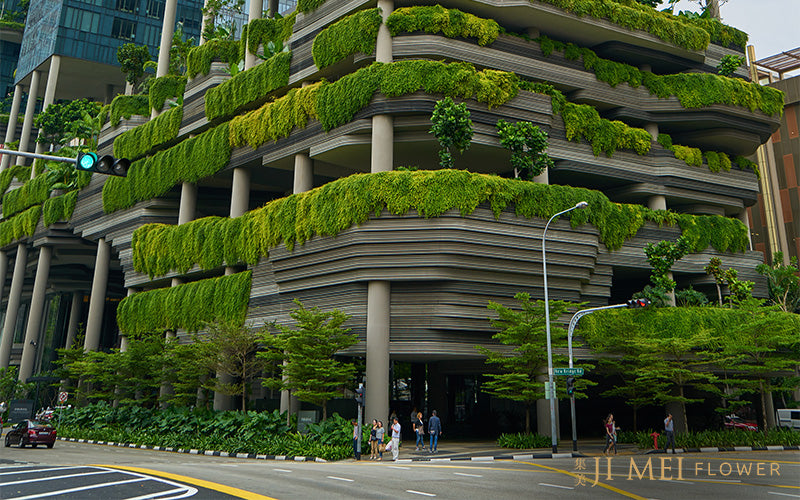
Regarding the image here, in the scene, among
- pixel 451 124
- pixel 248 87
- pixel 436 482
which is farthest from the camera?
pixel 248 87

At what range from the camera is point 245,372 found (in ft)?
118

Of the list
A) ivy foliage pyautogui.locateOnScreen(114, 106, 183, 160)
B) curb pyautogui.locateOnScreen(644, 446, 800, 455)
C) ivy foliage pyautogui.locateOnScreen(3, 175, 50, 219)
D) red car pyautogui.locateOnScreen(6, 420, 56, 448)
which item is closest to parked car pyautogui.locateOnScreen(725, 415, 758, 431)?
curb pyautogui.locateOnScreen(644, 446, 800, 455)

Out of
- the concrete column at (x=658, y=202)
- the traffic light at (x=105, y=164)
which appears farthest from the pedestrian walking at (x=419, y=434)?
the concrete column at (x=658, y=202)

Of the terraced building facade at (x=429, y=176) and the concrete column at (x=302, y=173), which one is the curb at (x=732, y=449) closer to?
the terraced building facade at (x=429, y=176)

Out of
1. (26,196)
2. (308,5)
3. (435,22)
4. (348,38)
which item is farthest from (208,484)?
(26,196)

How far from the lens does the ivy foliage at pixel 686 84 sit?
143 ft

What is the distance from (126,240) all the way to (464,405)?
29556 millimetres

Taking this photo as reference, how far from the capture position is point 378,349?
32.2 metres

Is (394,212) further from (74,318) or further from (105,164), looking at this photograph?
(74,318)

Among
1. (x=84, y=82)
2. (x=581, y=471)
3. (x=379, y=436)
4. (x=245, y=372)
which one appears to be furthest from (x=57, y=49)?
(x=581, y=471)

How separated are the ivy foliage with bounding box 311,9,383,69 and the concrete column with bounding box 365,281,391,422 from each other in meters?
14.2

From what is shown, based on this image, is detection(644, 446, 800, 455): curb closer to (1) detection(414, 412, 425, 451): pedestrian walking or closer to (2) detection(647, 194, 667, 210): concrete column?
(1) detection(414, 412, 425, 451): pedestrian walking

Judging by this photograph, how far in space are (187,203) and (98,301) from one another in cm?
1342

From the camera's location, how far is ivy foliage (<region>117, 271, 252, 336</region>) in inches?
1567
